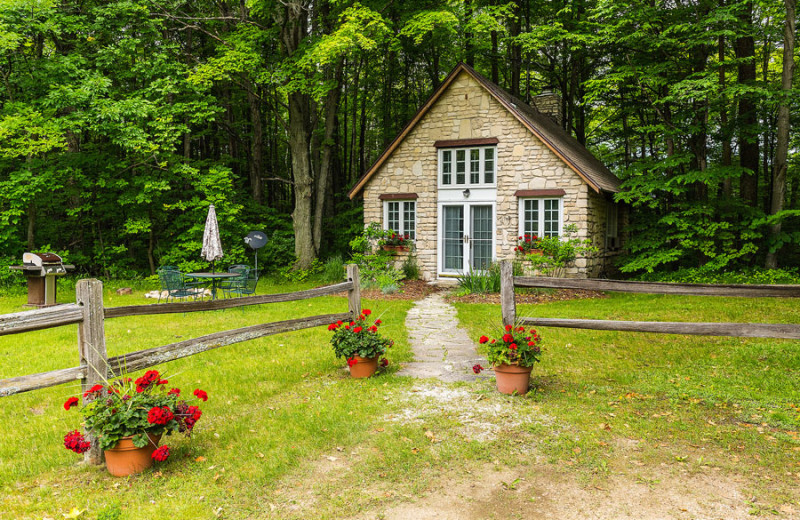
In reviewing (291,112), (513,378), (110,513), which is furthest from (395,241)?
(110,513)

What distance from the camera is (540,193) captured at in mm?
13430

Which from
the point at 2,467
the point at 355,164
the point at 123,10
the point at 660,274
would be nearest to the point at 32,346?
the point at 2,467

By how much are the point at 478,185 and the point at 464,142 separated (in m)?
1.31

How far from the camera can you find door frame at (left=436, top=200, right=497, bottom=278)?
14.1 m

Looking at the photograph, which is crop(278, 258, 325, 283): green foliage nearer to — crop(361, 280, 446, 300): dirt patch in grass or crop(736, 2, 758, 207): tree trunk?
crop(361, 280, 446, 300): dirt patch in grass

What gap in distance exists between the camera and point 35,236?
15.6 m

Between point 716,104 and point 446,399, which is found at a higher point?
point 716,104

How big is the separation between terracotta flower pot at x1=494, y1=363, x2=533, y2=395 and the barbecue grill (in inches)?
423

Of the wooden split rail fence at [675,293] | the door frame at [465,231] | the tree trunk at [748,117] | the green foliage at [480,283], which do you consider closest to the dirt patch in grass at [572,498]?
the wooden split rail fence at [675,293]

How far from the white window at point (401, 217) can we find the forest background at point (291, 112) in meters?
2.95

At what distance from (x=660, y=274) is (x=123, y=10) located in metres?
16.8

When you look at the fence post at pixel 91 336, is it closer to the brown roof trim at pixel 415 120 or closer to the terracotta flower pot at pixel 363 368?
the terracotta flower pot at pixel 363 368

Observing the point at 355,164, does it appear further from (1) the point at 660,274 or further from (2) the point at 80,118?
(1) the point at 660,274

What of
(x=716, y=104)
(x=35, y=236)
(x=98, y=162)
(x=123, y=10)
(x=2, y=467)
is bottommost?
(x=2, y=467)
